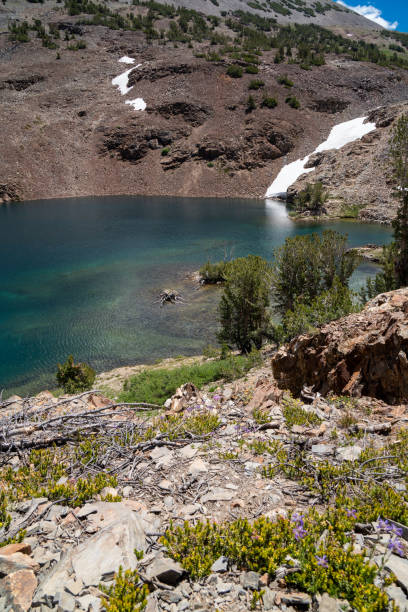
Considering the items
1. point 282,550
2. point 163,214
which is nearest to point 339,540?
point 282,550

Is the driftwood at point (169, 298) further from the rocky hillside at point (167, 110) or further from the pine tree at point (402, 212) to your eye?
the rocky hillside at point (167, 110)

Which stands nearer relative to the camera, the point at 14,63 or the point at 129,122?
the point at 129,122

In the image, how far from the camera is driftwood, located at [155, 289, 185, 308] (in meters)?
31.1

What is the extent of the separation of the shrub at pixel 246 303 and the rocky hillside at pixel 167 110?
2628 inches

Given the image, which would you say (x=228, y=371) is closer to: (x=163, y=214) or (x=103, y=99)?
(x=163, y=214)

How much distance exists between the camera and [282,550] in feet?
13.3

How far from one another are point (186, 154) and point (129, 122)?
17769mm

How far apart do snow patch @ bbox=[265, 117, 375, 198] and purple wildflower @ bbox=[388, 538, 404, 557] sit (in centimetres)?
8093

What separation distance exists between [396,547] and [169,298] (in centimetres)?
2819

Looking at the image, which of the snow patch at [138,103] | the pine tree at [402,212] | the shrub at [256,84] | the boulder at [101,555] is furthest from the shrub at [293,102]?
the boulder at [101,555]

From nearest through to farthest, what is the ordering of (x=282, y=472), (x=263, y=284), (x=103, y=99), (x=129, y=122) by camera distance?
(x=282, y=472), (x=263, y=284), (x=129, y=122), (x=103, y=99)

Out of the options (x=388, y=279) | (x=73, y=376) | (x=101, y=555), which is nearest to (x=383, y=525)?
(x=101, y=555)

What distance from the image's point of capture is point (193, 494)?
5.40 meters

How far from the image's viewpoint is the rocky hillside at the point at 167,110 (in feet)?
277
